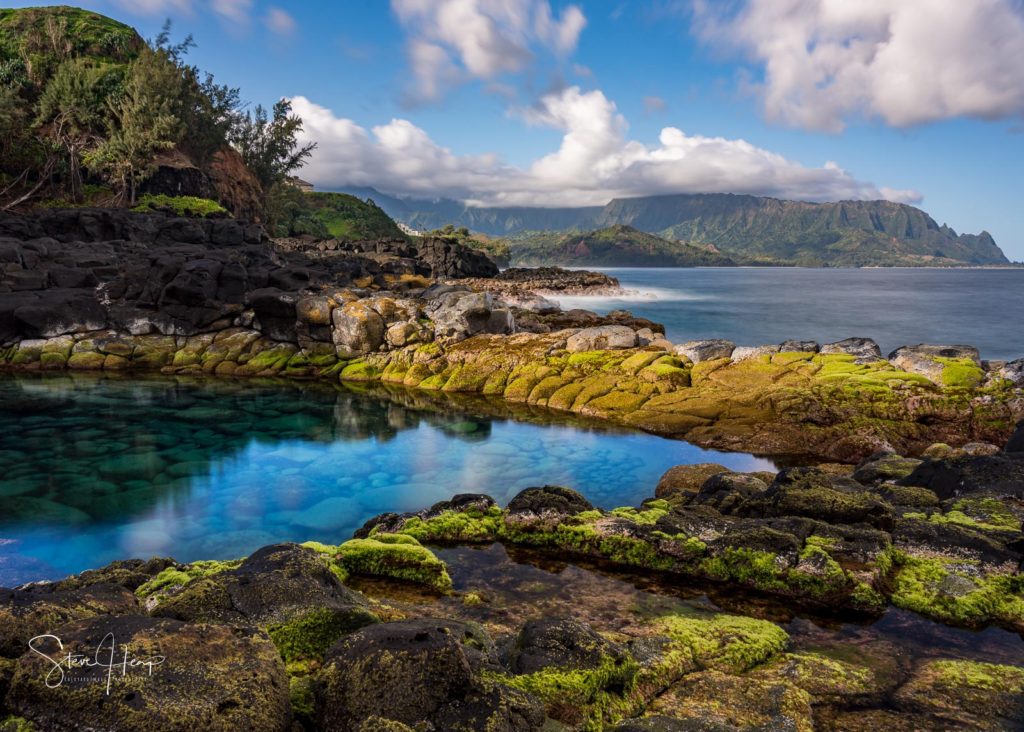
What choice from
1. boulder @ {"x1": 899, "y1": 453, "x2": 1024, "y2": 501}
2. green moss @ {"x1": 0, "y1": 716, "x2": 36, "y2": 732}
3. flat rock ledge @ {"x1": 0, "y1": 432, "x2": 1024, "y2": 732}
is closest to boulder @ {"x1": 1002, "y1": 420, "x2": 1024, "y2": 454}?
boulder @ {"x1": 899, "y1": 453, "x2": 1024, "y2": 501}

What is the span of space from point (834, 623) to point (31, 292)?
156 feet

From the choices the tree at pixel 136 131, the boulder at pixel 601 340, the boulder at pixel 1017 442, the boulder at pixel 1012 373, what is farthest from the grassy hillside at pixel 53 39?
the boulder at pixel 1012 373

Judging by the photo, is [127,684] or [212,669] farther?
[212,669]

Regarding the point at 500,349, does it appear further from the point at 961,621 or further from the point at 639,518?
the point at 961,621

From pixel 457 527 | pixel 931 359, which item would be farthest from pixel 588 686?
pixel 931 359

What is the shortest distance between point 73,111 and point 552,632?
8431cm

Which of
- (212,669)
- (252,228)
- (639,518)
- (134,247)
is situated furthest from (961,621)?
(252,228)

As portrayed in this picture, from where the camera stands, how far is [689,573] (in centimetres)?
1088

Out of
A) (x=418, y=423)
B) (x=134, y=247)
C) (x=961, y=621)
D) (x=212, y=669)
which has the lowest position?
(x=418, y=423)

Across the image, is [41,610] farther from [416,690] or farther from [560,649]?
[560,649]

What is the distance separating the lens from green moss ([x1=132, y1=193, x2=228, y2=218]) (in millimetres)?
63531

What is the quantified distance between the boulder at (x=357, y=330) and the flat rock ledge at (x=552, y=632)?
2706 cm

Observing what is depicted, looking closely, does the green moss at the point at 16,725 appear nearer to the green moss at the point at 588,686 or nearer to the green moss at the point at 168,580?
the green moss at the point at 588,686

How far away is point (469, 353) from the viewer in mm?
36844
